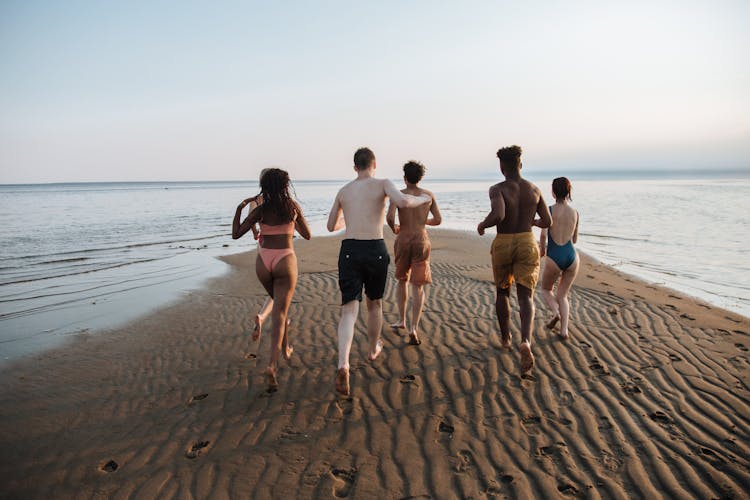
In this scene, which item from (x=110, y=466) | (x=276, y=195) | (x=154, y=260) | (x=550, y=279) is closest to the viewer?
(x=110, y=466)

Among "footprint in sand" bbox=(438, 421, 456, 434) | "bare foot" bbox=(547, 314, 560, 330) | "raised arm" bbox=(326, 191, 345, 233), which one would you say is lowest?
"footprint in sand" bbox=(438, 421, 456, 434)

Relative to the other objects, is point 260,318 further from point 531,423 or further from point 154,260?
point 154,260

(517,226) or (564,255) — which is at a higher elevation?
(517,226)

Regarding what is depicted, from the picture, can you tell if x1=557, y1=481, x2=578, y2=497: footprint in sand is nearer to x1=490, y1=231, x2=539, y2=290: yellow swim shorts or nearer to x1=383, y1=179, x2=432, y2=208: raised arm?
x1=490, y1=231, x2=539, y2=290: yellow swim shorts

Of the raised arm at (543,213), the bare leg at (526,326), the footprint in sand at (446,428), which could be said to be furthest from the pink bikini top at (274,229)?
the raised arm at (543,213)

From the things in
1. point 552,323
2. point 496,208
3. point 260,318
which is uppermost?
point 496,208

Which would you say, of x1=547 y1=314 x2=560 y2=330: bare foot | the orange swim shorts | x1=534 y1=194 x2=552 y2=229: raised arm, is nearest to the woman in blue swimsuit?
x1=547 y1=314 x2=560 y2=330: bare foot

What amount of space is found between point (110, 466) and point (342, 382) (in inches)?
75.8

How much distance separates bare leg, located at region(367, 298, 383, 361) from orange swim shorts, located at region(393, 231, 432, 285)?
79 centimetres

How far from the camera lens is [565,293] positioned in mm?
5430

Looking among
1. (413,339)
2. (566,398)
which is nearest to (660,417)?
(566,398)

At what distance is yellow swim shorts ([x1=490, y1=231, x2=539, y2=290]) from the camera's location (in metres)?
4.60

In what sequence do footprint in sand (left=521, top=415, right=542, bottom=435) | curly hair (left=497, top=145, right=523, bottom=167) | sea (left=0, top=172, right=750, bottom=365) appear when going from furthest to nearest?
sea (left=0, top=172, right=750, bottom=365)
curly hair (left=497, top=145, right=523, bottom=167)
footprint in sand (left=521, top=415, right=542, bottom=435)

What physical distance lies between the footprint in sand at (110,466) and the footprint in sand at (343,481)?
169cm
